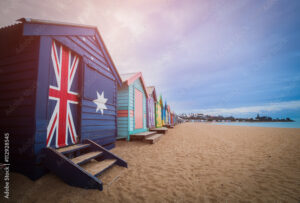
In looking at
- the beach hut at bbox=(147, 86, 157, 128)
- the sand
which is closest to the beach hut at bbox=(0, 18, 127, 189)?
the sand

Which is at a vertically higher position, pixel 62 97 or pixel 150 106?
pixel 150 106

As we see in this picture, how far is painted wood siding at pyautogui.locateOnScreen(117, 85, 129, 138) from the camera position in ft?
25.5

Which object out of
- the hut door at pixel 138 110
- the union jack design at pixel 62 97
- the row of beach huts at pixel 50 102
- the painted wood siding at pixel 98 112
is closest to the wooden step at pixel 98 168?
the row of beach huts at pixel 50 102

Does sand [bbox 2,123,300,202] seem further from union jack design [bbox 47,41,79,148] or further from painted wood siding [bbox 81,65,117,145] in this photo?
painted wood siding [bbox 81,65,117,145]

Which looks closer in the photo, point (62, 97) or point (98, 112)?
point (62, 97)

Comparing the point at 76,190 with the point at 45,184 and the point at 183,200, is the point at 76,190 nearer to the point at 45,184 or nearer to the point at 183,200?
the point at 45,184

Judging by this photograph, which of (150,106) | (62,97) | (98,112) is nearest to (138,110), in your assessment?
(150,106)

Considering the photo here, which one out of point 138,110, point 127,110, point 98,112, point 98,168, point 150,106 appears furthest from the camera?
point 150,106

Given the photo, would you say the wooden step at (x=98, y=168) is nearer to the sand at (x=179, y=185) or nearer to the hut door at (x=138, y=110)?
the sand at (x=179, y=185)

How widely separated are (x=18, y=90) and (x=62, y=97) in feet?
2.81

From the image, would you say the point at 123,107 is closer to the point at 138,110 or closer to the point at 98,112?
the point at 138,110

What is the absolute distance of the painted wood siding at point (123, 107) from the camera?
25.5 feet

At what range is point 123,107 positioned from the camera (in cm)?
787

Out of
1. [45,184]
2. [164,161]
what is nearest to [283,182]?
[164,161]
